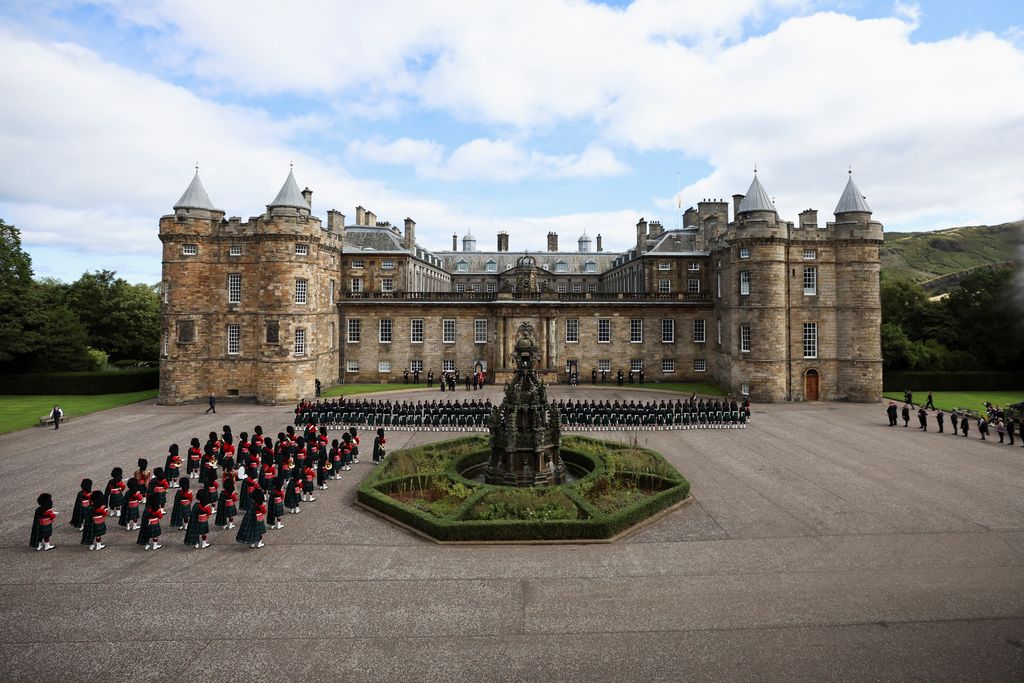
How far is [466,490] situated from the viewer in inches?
662

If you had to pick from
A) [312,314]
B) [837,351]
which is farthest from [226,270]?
[837,351]

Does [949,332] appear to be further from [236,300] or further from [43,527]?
[43,527]

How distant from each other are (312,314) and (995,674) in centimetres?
→ 3861

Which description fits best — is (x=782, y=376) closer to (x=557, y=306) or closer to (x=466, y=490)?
(x=557, y=306)

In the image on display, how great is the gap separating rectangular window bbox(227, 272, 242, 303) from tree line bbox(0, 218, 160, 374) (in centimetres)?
1753

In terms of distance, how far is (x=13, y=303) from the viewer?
137 ft

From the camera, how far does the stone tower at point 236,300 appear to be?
37.3 m

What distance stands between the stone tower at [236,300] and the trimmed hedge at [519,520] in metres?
22.4

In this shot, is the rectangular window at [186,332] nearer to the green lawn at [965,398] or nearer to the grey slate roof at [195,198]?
the grey slate roof at [195,198]

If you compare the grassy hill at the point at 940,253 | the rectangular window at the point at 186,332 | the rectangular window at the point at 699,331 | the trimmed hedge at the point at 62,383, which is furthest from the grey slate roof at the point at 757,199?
the grassy hill at the point at 940,253

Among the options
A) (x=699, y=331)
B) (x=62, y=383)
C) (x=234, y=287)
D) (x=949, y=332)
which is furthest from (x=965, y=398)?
(x=62, y=383)

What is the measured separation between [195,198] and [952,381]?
60855mm

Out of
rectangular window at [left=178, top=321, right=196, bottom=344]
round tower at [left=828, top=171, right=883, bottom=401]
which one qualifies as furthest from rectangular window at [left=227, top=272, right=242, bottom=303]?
round tower at [left=828, top=171, right=883, bottom=401]

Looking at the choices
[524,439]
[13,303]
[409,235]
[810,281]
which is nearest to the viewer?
[524,439]
